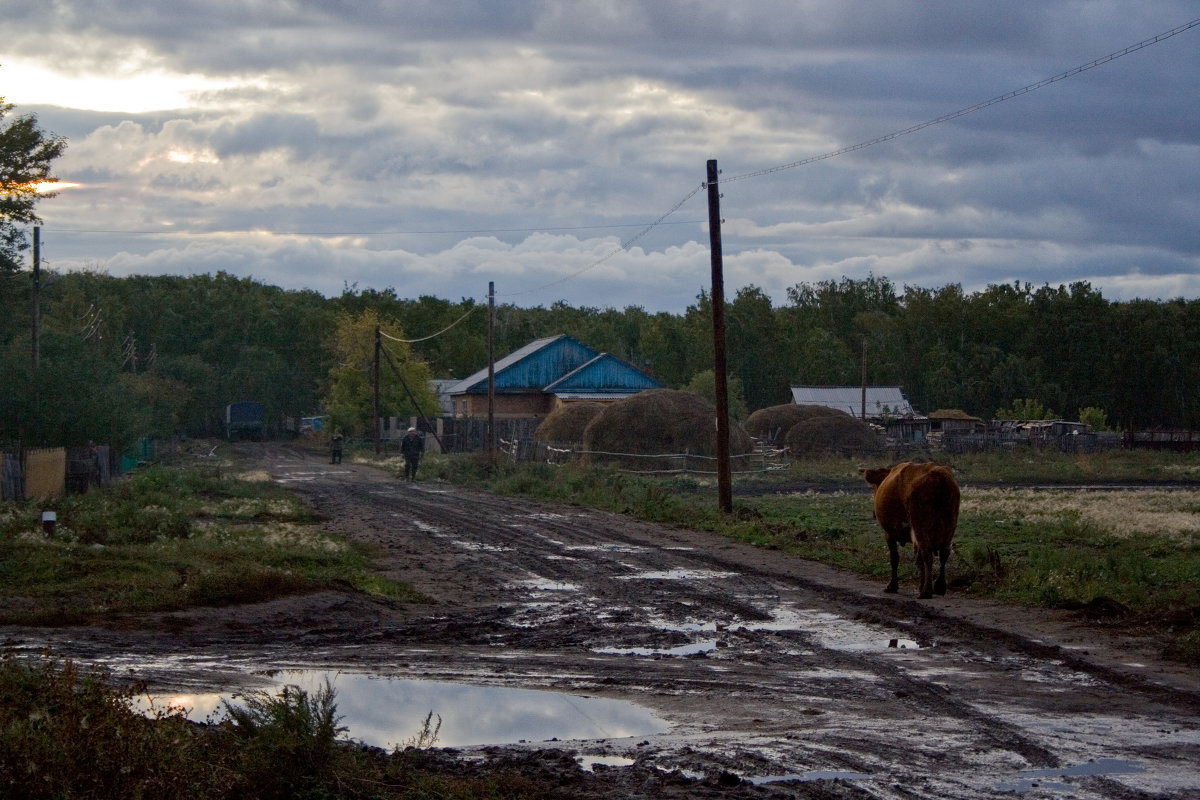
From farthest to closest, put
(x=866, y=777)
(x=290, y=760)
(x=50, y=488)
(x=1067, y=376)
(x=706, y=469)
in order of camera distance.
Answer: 1. (x=1067, y=376)
2. (x=706, y=469)
3. (x=50, y=488)
4. (x=866, y=777)
5. (x=290, y=760)

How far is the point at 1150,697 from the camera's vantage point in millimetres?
9781

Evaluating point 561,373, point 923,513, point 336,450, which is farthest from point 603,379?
point 923,513

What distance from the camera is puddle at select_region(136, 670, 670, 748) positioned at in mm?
8852

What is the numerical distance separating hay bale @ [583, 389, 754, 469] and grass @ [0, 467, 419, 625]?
23428 mm

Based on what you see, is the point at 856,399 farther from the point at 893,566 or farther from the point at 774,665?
the point at 774,665

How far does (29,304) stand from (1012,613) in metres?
55.2

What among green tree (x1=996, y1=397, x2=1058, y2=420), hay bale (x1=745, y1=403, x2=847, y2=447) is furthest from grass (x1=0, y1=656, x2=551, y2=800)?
green tree (x1=996, y1=397, x2=1058, y2=420)

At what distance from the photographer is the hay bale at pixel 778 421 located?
65.6 m

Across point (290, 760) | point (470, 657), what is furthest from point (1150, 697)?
point (290, 760)

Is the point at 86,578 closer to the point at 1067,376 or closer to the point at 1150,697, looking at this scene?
the point at 1150,697

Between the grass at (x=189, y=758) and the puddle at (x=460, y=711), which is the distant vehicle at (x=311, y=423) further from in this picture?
the grass at (x=189, y=758)

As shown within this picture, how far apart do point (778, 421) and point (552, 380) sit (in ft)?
54.3

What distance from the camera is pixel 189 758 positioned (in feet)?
21.0

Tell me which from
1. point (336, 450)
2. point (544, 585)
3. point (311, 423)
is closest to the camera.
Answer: point (544, 585)
